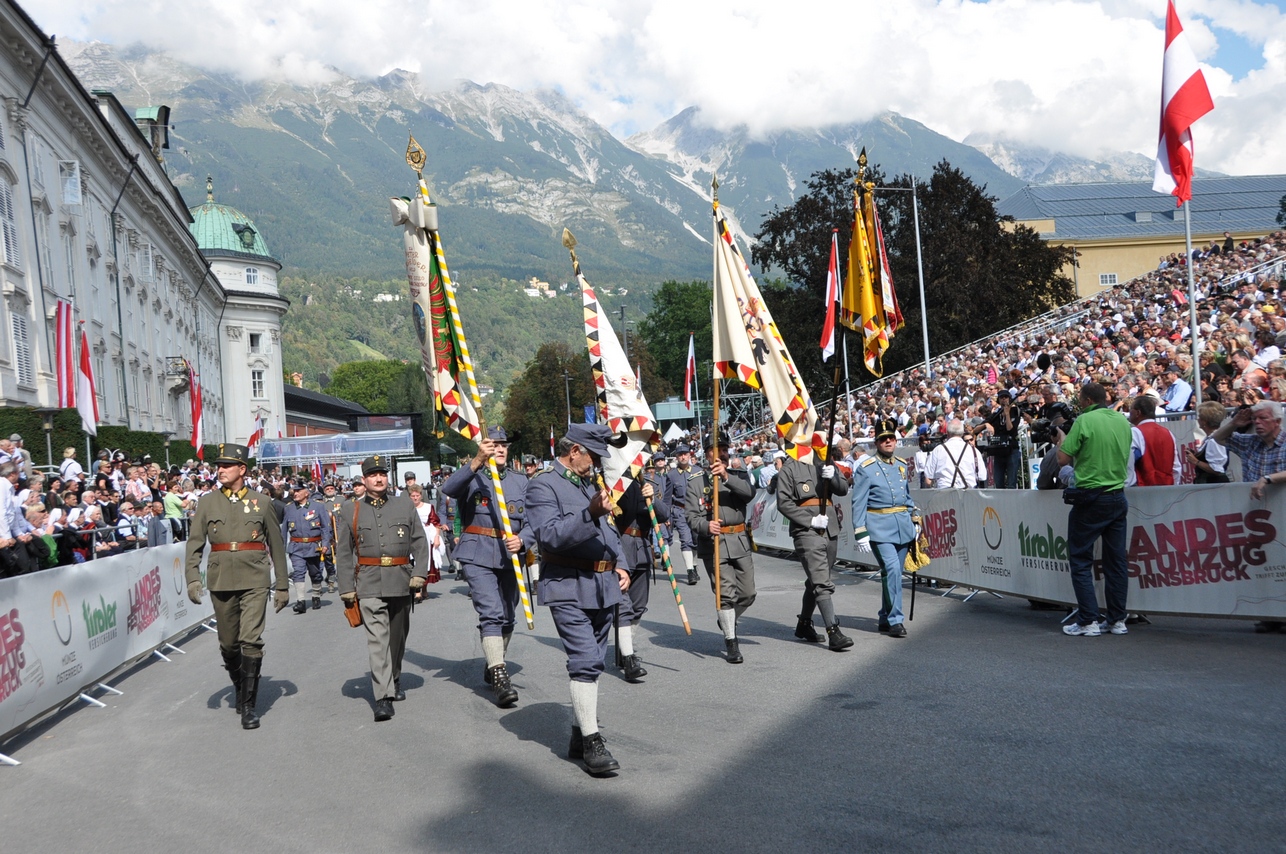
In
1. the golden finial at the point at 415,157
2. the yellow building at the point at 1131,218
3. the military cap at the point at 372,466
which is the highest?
the yellow building at the point at 1131,218

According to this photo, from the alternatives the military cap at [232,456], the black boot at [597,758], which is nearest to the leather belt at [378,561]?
the military cap at [232,456]

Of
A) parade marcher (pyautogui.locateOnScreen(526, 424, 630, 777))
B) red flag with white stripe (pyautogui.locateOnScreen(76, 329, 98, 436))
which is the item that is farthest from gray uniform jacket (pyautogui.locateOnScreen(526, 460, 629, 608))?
red flag with white stripe (pyautogui.locateOnScreen(76, 329, 98, 436))

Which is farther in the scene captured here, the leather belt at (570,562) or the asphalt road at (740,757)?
the leather belt at (570,562)

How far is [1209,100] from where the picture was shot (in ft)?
41.6

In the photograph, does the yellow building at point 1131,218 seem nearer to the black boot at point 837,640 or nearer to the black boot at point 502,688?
the black boot at point 837,640

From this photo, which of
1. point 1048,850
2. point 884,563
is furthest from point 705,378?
point 1048,850

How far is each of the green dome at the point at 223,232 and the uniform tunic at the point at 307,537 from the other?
2816 inches

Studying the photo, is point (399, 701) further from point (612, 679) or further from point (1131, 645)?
point (1131, 645)

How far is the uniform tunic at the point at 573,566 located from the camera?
673 centimetres

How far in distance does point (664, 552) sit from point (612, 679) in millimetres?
1282

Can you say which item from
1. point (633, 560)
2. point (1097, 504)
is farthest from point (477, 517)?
point (1097, 504)

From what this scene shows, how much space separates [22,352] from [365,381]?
12519 centimetres

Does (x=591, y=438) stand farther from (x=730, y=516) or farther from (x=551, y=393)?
(x=551, y=393)

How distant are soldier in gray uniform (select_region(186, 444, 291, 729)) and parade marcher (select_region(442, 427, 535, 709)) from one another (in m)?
1.48
